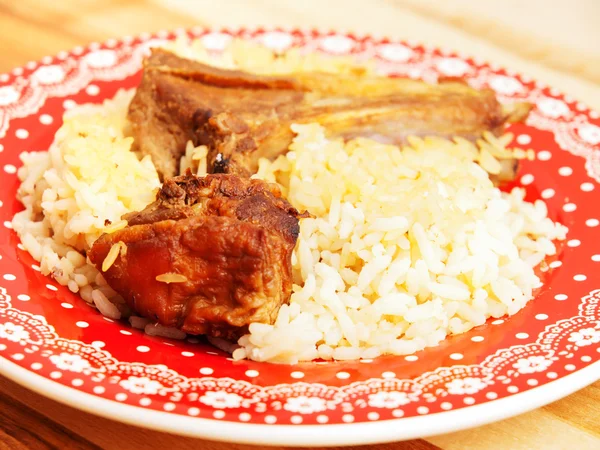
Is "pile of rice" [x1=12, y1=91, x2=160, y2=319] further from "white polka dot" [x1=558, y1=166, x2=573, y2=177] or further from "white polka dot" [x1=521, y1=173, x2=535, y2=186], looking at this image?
"white polka dot" [x1=558, y1=166, x2=573, y2=177]

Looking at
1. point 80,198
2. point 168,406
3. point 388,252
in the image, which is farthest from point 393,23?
point 168,406

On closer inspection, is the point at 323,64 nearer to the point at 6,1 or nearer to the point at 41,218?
the point at 41,218

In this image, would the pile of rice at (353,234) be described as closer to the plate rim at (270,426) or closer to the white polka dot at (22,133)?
the white polka dot at (22,133)

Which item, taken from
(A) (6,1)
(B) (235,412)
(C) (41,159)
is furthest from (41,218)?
(A) (6,1)

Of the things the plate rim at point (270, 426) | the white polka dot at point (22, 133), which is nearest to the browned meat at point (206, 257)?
the plate rim at point (270, 426)

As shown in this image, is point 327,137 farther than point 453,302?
Yes

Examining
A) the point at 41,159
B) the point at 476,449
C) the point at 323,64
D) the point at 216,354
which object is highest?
the point at 323,64
